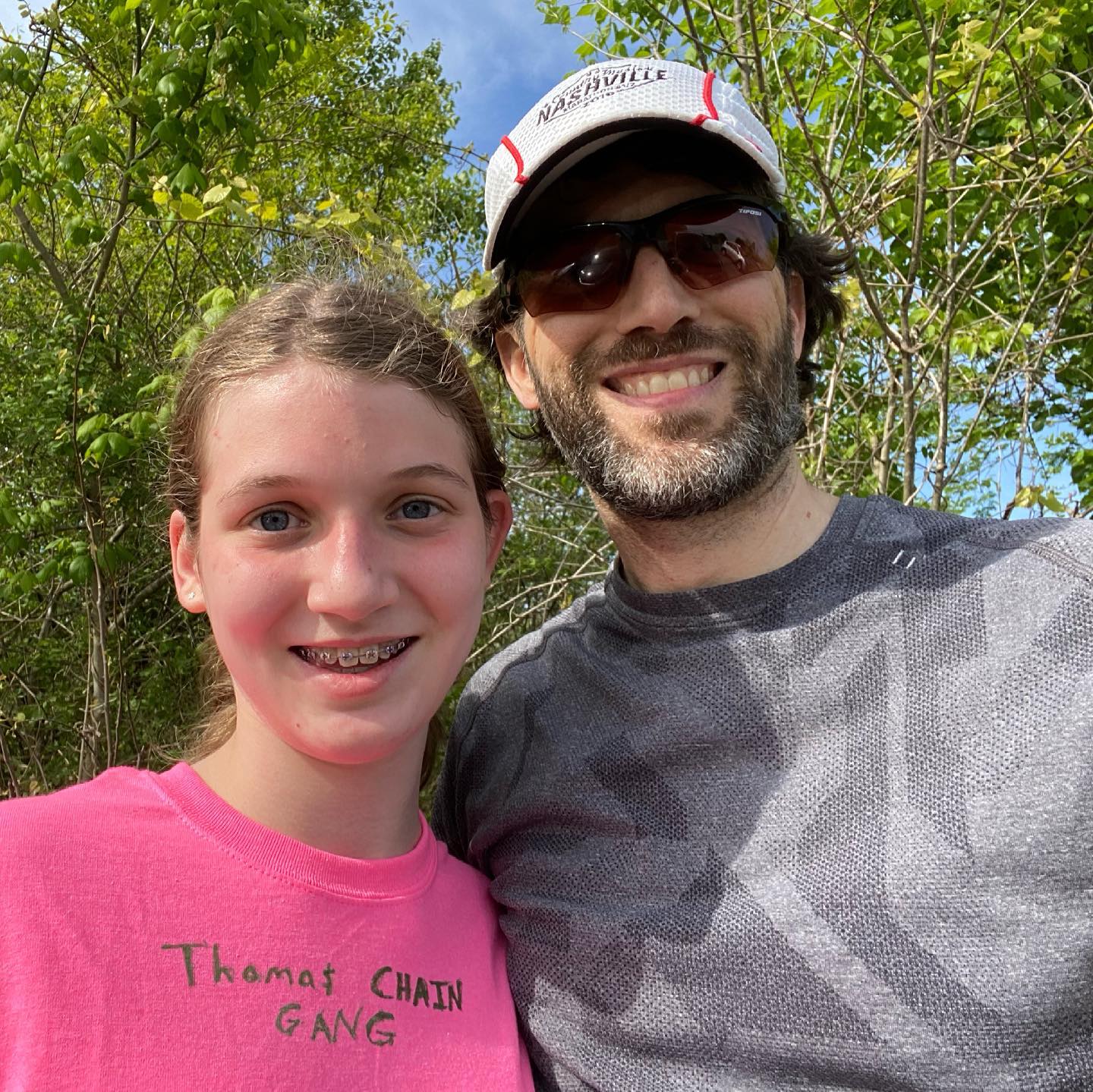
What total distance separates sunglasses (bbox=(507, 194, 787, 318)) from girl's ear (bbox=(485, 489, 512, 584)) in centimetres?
43

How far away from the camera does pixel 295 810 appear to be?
1.39 metres

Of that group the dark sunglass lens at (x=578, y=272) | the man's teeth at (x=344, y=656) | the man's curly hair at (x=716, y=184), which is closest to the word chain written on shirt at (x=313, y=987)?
A: the man's teeth at (x=344, y=656)

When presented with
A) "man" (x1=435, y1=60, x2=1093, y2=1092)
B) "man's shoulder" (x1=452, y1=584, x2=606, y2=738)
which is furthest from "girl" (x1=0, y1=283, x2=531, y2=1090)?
"man's shoulder" (x1=452, y1=584, x2=606, y2=738)

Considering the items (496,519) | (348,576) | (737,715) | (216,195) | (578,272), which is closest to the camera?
(348,576)

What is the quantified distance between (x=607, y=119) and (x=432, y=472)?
0.80 meters

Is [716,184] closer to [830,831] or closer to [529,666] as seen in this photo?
[529,666]

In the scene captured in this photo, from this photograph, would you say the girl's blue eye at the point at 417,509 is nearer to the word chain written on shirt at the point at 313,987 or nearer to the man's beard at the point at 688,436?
the man's beard at the point at 688,436

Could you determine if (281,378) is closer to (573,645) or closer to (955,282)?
(573,645)

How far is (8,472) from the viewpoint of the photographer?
475 cm

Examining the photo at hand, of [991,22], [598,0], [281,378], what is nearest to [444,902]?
[281,378]

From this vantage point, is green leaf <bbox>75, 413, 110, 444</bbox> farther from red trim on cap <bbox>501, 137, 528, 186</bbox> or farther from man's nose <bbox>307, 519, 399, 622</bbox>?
man's nose <bbox>307, 519, 399, 622</bbox>

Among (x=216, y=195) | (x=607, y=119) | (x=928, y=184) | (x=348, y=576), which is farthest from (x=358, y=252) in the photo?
(x=928, y=184)

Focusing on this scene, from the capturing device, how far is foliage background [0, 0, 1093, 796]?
10.9ft

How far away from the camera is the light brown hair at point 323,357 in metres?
1.44
